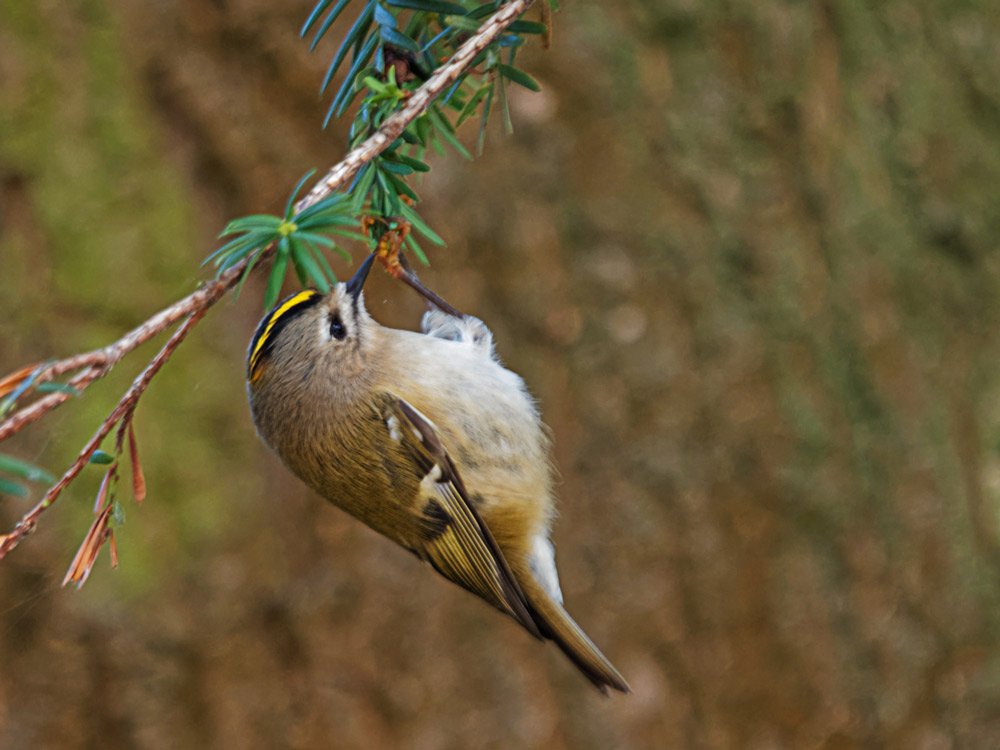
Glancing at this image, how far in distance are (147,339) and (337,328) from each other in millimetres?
617

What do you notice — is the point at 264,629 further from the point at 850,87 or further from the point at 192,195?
the point at 850,87

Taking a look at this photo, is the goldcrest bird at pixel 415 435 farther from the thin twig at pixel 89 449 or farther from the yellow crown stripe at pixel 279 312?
the thin twig at pixel 89 449

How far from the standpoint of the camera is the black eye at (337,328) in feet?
3.77

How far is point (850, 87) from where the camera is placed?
7.59 ft

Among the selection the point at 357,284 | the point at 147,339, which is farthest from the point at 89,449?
the point at 357,284

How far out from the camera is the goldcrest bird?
114cm

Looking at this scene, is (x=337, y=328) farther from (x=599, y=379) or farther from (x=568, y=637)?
(x=599, y=379)

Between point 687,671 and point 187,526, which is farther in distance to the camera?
point 687,671

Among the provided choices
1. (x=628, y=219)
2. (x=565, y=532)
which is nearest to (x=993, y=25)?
(x=628, y=219)

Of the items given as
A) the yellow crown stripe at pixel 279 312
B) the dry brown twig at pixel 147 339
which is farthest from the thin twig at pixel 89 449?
the yellow crown stripe at pixel 279 312

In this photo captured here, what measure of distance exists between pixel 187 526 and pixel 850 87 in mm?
2003

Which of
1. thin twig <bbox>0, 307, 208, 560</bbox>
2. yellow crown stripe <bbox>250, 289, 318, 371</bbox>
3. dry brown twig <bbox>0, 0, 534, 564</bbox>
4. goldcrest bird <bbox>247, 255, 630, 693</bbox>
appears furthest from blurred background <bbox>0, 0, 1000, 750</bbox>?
thin twig <bbox>0, 307, 208, 560</bbox>

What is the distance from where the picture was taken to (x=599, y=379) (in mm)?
2164

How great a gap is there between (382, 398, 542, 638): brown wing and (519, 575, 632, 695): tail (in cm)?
7
